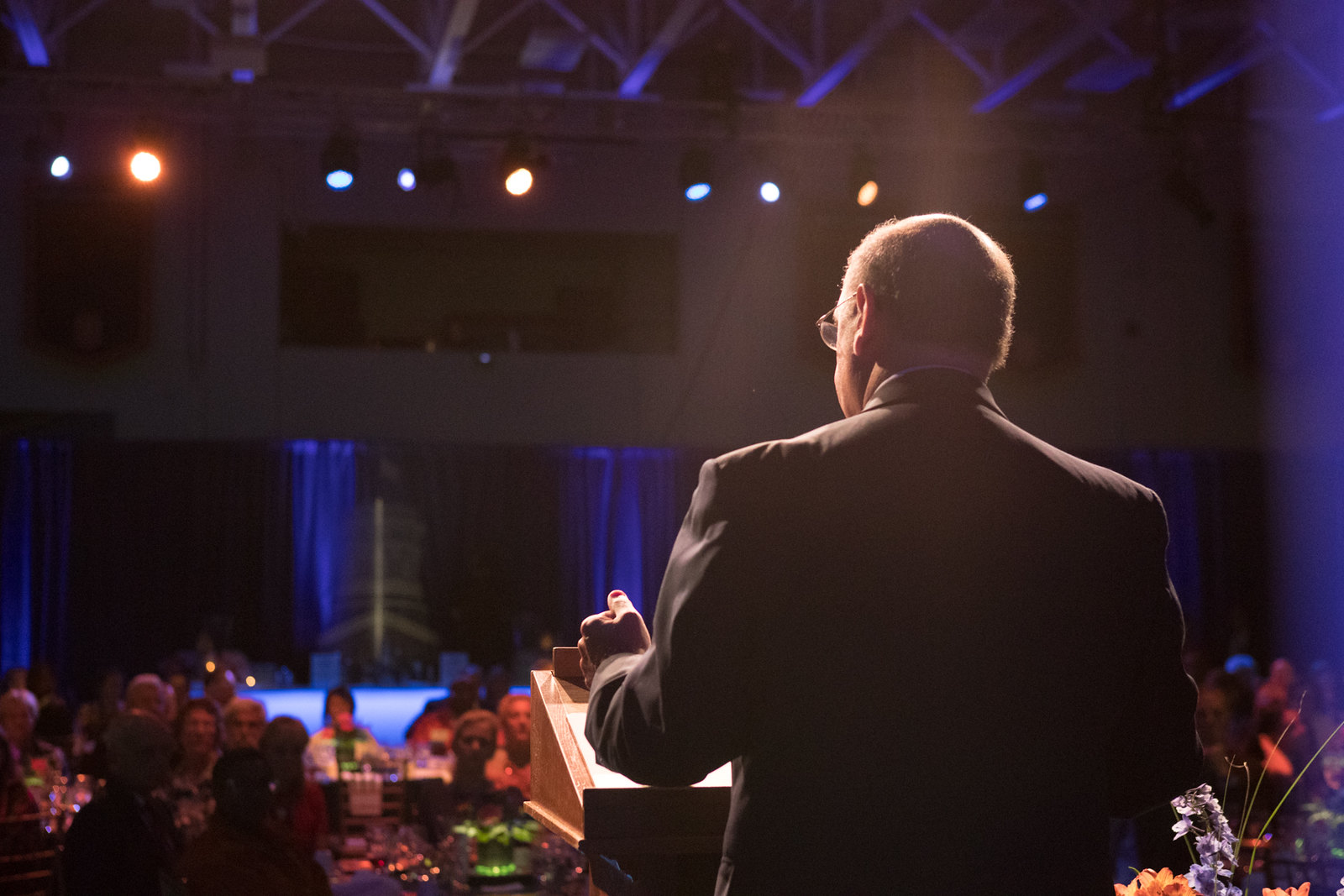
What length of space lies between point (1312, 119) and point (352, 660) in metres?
7.95

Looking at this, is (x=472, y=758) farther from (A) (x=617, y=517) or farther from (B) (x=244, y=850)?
(A) (x=617, y=517)

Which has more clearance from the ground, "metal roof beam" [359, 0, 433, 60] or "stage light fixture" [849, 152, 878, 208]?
"metal roof beam" [359, 0, 433, 60]

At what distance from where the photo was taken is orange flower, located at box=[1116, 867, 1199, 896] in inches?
60.4

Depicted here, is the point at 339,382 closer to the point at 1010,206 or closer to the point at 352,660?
the point at 352,660

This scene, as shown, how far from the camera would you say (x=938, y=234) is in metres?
1.18

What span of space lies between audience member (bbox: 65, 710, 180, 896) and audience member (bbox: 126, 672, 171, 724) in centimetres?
278

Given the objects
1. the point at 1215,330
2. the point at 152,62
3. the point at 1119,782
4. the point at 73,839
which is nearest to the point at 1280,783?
the point at 73,839

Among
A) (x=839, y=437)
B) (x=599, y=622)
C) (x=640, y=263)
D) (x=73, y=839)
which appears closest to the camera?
(x=839, y=437)

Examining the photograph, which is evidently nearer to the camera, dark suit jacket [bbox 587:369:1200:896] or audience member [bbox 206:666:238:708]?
dark suit jacket [bbox 587:369:1200:896]

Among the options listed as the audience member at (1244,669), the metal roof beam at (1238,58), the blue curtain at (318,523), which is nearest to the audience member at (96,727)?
the blue curtain at (318,523)

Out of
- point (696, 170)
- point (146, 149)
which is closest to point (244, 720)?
point (146, 149)

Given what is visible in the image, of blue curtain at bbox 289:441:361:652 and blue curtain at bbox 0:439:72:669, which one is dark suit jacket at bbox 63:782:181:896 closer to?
blue curtain at bbox 289:441:361:652

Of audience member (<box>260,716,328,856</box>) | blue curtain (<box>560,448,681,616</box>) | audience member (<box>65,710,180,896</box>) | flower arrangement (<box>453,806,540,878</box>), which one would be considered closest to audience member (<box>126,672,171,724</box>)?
audience member (<box>260,716,328,856</box>)

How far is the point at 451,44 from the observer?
24.9 feet
